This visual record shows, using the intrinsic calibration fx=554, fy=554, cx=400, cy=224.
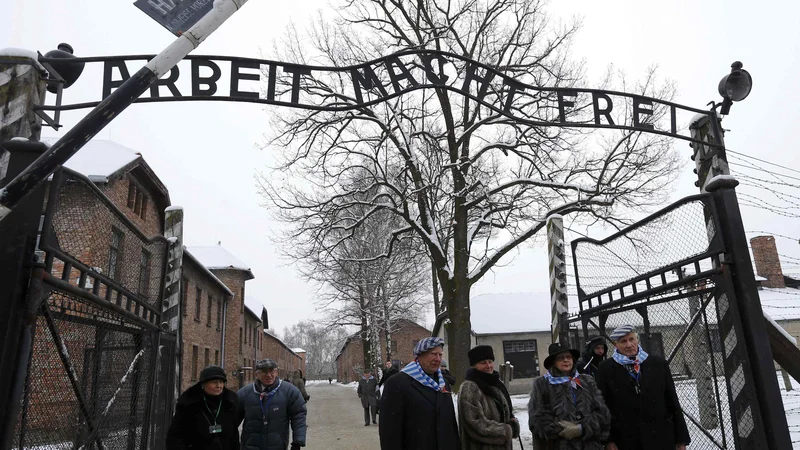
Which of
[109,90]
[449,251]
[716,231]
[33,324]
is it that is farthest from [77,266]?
[449,251]

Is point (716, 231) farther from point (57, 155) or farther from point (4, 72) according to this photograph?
point (4, 72)

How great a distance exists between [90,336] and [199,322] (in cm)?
2414

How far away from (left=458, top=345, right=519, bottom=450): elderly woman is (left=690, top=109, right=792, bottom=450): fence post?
6.39 ft

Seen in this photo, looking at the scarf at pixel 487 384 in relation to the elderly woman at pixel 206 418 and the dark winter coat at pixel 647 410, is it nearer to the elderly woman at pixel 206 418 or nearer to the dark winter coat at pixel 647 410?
the dark winter coat at pixel 647 410

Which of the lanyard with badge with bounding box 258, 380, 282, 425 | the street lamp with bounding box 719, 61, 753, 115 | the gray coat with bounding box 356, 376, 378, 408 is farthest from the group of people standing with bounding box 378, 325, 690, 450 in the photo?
the gray coat with bounding box 356, 376, 378, 408

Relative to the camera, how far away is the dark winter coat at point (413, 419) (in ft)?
13.3

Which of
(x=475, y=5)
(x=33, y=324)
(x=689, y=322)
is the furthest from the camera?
(x=475, y=5)

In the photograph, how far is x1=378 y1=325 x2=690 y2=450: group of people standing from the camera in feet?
15.1

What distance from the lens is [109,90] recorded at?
18.6ft

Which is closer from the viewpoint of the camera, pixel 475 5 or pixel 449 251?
pixel 475 5

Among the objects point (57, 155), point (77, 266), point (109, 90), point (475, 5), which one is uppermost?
point (475, 5)

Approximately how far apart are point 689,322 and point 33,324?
564 centimetres

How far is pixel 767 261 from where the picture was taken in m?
31.0

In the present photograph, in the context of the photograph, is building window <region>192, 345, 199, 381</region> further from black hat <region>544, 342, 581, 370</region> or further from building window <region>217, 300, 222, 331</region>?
black hat <region>544, 342, 581, 370</region>
